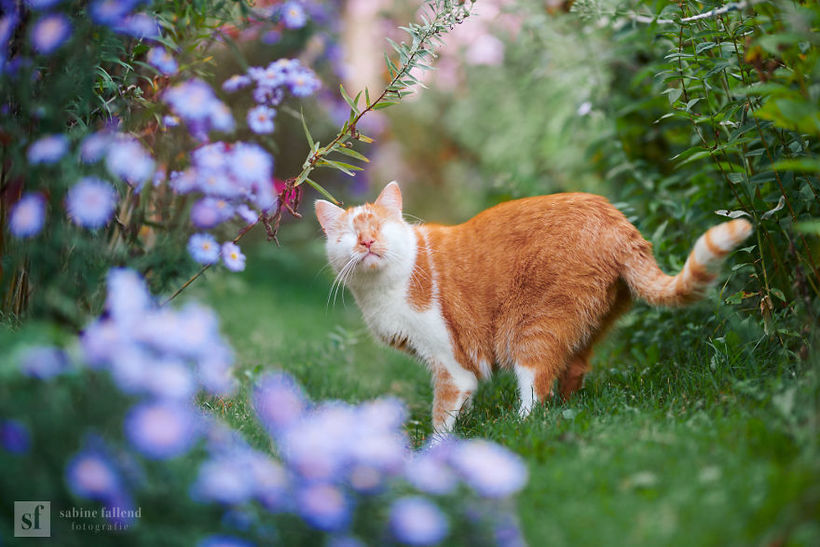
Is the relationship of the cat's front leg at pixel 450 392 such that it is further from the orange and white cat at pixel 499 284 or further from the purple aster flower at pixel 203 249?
the purple aster flower at pixel 203 249

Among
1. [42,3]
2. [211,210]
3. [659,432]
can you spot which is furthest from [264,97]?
[659,432]

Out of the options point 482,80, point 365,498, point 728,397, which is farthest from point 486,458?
point 482,80

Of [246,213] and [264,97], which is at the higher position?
[264,97]

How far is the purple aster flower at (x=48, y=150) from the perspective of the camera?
1.66 meters

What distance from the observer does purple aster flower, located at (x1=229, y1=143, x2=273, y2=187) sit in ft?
6.81

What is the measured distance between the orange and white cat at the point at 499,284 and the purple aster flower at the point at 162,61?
821mm

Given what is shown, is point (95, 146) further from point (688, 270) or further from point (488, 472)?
point (688, 270)

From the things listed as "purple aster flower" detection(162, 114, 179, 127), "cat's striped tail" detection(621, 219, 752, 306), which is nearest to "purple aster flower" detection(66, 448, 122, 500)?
"purple aster flower" detection(162, 114, 179, 127)

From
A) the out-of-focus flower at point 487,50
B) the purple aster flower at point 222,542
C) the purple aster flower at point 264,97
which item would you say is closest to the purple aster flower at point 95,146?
the purple aster flower at point 264,97

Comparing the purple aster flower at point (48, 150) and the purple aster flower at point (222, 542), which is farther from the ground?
the purple aster flower at point (48, 150)

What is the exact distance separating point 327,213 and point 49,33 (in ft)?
4.35

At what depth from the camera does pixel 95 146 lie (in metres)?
1.82

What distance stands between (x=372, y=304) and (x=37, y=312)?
1376 millimetres

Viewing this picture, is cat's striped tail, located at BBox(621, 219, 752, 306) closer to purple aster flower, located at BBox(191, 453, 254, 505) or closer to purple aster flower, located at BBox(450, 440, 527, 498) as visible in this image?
purple aster flower, located at BBox(450, 440, 527, 498)
